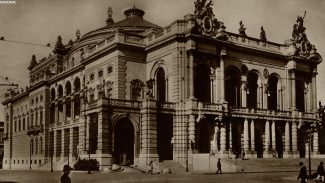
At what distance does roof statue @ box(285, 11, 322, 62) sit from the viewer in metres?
67.4

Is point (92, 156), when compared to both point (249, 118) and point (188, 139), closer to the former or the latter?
point (188, 139)

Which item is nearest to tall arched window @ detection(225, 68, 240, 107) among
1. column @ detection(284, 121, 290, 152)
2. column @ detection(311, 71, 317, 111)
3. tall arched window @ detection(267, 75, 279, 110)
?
tall arched window @ detection(267, 75, 279, 110)

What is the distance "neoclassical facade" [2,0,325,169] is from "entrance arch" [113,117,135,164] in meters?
0.12

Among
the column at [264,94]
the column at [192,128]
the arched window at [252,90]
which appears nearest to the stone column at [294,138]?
the column at [264,94]

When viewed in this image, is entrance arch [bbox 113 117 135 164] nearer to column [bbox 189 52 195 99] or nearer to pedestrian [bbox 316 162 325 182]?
column [bbox 189 52 195 99]

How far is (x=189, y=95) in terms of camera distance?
5578 centimetres

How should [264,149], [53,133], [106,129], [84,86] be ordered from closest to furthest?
[106,129], [264,149], [84,86], [53,133]

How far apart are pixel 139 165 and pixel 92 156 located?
17.6 ft

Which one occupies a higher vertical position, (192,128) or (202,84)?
(202,84)

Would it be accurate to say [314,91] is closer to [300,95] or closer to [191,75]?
[300,95]

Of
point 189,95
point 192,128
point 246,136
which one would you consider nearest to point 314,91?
point 246,136

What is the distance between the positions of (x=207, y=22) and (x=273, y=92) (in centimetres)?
1576

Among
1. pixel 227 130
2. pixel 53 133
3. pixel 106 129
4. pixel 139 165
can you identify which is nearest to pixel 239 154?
pixel 227 130

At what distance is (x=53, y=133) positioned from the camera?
260ft
